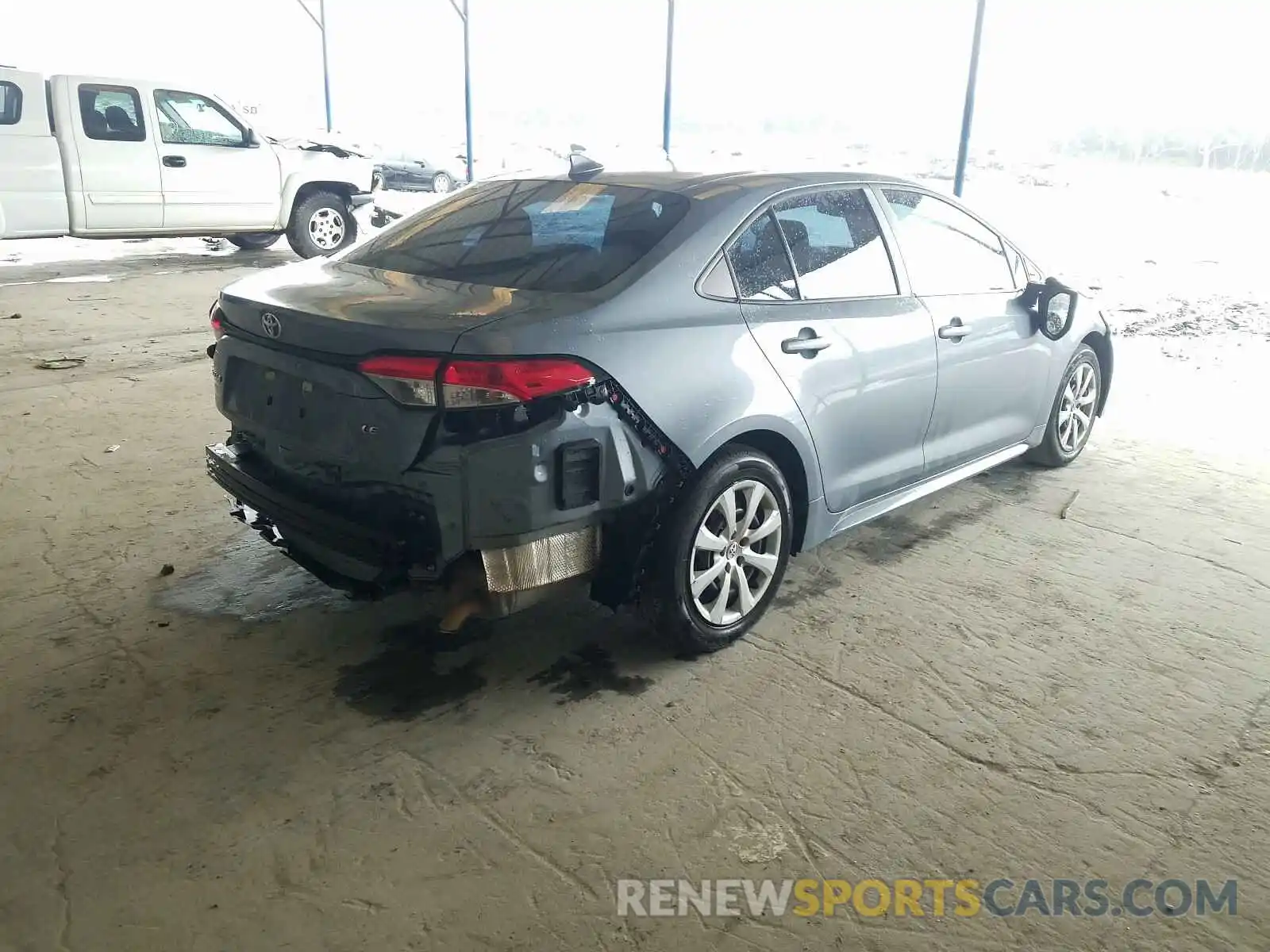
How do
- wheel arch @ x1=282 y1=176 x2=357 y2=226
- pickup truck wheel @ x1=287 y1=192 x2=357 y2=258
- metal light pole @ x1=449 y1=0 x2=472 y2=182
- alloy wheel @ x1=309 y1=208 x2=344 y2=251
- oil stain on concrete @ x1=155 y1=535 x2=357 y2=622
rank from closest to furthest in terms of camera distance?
oil stain on concrete @ x1=155 y1=535 x2=357 y2=622
wheel arch @ x1=282 y1=176 x2=357 y2=226
pickup truck wheel @ x1=287 y1=192 x2=357 y2=258
alloy wheel @ x1=309 y1=208 x2=344 y2=251
metal light pole @ x1=449 y1=0 x2=472 y2=182

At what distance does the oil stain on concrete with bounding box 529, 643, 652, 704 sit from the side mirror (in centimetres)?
260

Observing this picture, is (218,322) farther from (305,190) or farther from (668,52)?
(668,52)

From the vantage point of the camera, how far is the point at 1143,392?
655cm

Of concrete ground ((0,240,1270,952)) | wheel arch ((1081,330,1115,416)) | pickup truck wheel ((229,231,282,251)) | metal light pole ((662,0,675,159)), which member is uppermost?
metal light pole ((662,0,675,159))

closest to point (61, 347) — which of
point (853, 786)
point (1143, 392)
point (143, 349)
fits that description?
point (143, 349)

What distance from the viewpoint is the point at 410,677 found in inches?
117

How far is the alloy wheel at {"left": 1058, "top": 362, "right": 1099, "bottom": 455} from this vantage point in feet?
15.9

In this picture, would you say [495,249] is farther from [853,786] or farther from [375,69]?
[375,69]

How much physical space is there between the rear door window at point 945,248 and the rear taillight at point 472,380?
182 centimetres

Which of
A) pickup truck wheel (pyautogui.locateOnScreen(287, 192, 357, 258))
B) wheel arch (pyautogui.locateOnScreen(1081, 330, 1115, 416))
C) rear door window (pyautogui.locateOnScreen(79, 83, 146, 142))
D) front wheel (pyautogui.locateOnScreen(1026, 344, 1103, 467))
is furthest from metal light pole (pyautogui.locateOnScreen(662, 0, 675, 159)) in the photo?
front wheel (pyautogui.locateOnScreen(1026, 344, 1103, 467))

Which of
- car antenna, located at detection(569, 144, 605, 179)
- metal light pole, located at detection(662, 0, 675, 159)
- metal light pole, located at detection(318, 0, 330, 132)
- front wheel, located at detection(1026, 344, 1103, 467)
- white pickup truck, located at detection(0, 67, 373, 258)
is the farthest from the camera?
metal light pole, located at detection(318, 0, 330, 132)

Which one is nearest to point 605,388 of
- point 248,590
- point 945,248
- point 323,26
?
point 248,590

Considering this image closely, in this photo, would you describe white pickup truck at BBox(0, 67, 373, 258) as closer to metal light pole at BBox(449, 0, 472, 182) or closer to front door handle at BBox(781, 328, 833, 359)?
metal light pole at BBox(449, 0, 472, 182)

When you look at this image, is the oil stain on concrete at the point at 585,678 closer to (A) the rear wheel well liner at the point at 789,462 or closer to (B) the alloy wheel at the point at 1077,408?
(A) the rear wheel well liner at the point at 789,462
